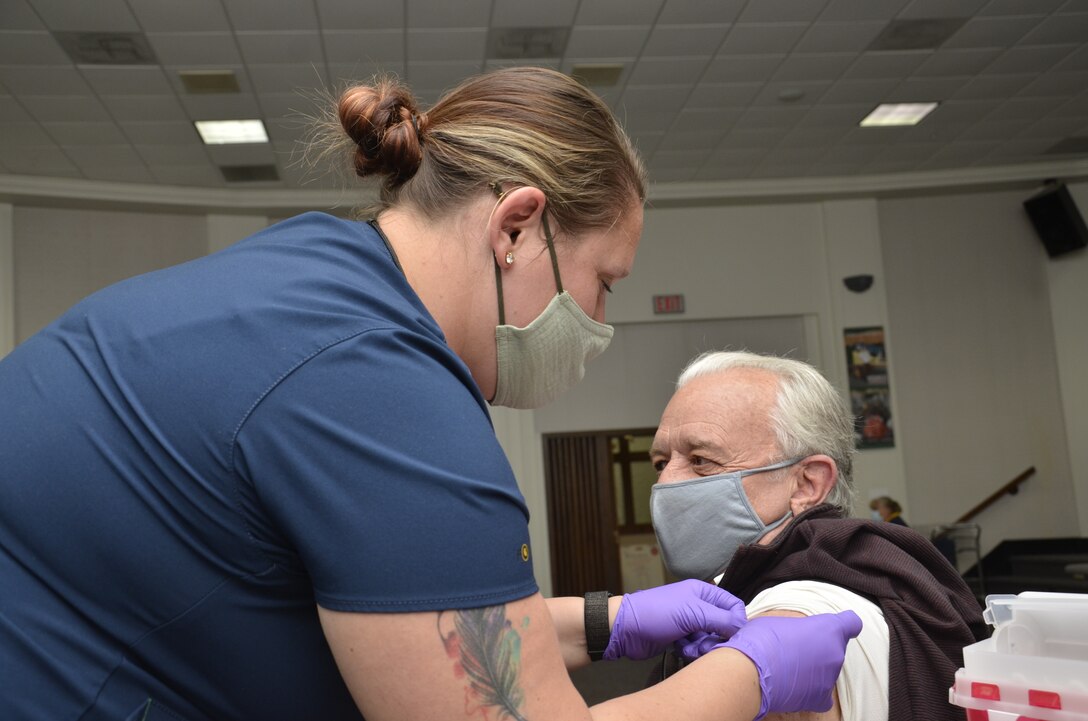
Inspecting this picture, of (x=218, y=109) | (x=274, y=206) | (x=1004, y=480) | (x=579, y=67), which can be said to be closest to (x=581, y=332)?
(x=579, y=67)

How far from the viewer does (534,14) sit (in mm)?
5957

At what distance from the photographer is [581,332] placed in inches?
48.5

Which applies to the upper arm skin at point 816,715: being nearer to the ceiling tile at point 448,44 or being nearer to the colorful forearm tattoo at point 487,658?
the colorful forearm tattoo at point 487,658

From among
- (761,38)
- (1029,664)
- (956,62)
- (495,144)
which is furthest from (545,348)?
(956,62)

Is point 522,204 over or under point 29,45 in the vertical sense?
under

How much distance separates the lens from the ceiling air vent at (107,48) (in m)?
5.91

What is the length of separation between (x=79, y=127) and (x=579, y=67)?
12.4ft

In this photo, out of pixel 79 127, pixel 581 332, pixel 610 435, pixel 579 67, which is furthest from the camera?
pixel 610 435

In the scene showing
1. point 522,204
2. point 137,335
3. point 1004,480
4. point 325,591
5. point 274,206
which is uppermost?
point 274,206

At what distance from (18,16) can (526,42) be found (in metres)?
3.04

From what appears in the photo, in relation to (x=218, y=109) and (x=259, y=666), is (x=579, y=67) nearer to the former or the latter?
(x=218, y=109)

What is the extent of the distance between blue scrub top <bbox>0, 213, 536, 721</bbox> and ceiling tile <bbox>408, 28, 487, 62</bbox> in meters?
5.66

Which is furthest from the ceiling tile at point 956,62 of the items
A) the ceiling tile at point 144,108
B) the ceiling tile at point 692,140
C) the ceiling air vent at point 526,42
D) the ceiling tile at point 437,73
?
the ceiling tile at point 144,108

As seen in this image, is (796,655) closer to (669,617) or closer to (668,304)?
(669,617)
